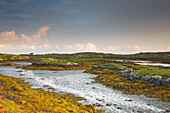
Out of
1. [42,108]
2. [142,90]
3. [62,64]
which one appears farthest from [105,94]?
[62,64]

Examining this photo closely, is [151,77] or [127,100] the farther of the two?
[151,77]

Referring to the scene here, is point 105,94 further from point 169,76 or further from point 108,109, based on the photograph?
point 169,76

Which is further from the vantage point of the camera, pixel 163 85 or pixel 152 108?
pixel 163 85

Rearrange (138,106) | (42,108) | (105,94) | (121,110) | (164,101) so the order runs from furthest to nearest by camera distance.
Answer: (105,94) < (164,101) < (138,106) < (121,110) < (42,108)

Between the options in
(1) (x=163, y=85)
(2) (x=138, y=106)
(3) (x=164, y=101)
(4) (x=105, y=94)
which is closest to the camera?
(2) (x=138, y=106)


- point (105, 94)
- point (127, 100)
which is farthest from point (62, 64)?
point (127, 100)

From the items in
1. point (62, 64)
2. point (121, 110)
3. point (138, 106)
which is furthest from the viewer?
point (62, 64)

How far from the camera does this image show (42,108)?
14.3 meters

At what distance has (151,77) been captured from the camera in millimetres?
30578

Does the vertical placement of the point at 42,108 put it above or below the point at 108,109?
above

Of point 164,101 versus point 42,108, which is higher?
point 42,108

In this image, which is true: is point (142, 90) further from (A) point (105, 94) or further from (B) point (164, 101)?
(A) point (105, 94)

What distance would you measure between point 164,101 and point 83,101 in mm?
13232

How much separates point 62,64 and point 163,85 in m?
53.0
